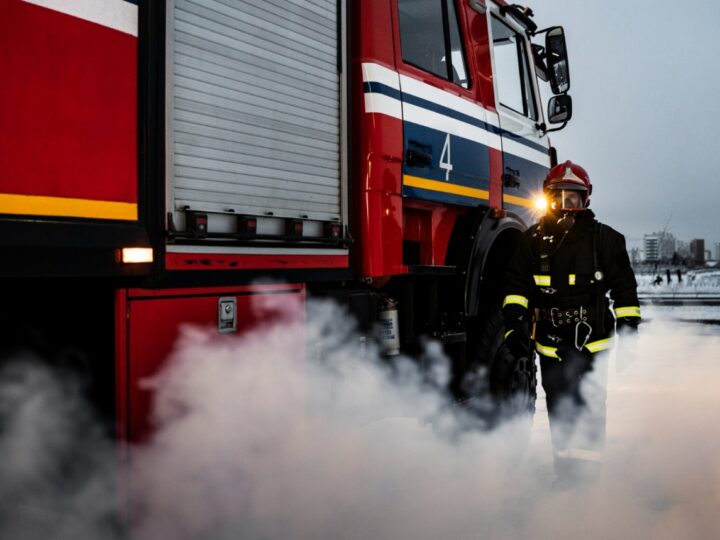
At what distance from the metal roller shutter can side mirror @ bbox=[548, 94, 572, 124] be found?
7.60 feet

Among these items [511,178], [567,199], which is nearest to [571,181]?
[567,199]

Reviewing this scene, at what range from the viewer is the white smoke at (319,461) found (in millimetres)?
2736

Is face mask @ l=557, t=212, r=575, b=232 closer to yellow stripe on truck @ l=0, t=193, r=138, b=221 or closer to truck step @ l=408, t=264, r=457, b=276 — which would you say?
truck step @ l=408, t=264, r=457, b=276

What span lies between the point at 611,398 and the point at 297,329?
4.10m

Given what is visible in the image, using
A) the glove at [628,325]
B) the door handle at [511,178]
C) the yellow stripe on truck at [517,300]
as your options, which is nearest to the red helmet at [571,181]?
the yellow stripe on truck at [517,300]

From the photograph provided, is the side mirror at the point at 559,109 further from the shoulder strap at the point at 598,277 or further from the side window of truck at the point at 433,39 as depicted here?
the shoulder strap at the point at 598,277

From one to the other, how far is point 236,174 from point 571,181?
1978mm

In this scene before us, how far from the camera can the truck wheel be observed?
4879mm

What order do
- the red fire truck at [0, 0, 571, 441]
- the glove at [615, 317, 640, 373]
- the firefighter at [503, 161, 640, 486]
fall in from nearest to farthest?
the red fire truck at [0, 0, 571, 441]
the glove at [615, 317, 640, 373]
the firefighter at [503, 161, 640, 486]

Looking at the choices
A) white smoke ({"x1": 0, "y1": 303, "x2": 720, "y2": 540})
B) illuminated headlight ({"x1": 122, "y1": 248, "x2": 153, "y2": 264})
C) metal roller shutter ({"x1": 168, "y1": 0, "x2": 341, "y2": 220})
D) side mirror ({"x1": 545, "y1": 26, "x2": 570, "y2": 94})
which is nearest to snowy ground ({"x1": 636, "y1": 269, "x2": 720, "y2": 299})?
side mirror ({"x1": 545, "y1": 26, "x2": 570, "y2": 94})

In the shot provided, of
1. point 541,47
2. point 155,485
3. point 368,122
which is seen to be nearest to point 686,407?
point 541,47

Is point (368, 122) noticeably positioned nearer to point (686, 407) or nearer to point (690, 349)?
point (686, 407)

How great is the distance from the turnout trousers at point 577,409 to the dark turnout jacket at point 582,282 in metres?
0.09

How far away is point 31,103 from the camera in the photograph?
228 cm
